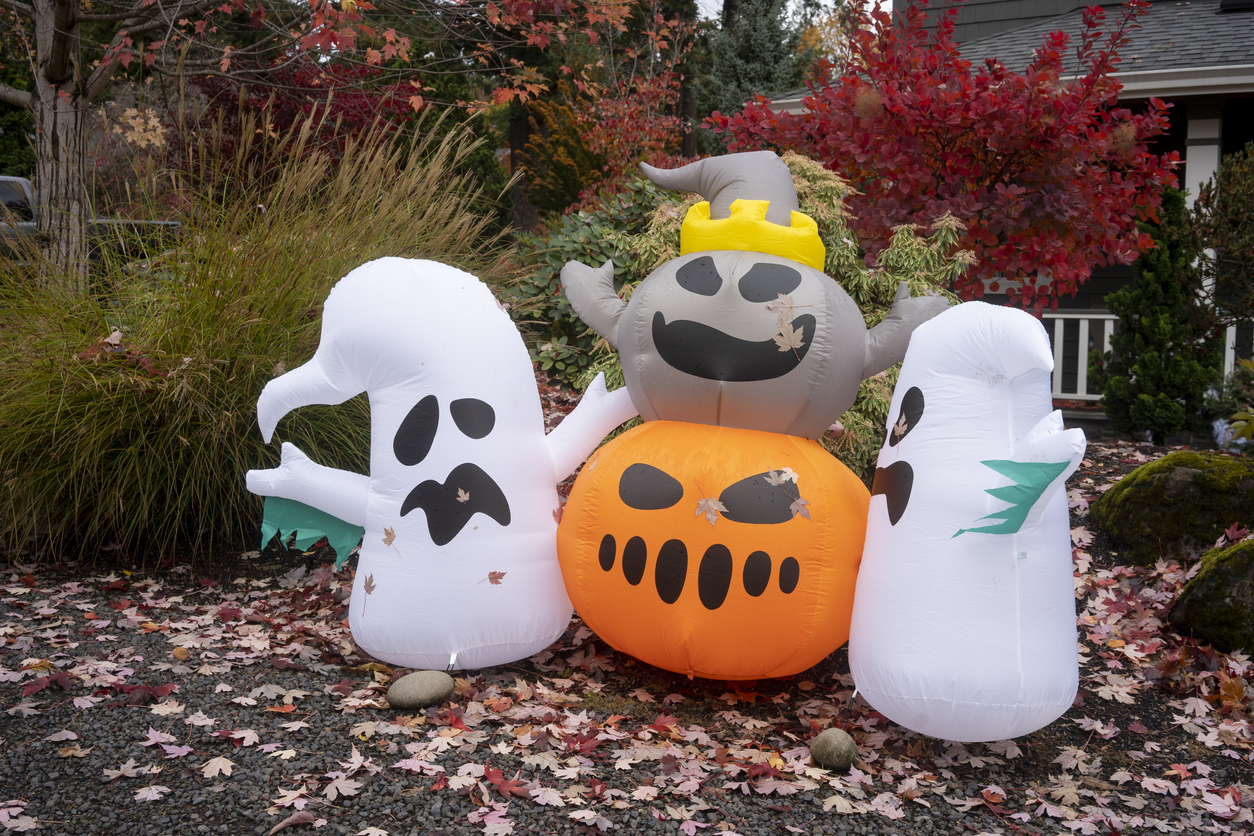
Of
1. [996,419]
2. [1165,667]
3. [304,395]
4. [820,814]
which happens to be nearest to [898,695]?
[820,814]

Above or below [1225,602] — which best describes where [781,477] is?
above

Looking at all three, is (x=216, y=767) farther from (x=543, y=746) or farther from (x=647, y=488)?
(x=647, y=488)

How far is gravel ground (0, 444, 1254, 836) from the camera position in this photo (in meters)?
2.28

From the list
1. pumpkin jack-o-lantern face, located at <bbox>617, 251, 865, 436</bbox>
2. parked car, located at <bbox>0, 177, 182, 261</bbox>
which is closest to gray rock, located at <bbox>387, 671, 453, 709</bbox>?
pumpkin jack-o-lantern face, located at <bbox>617, 251, 865, 436</bbox>

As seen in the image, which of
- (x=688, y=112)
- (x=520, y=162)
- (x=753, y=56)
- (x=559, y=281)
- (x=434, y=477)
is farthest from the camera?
(x=688, y=112)

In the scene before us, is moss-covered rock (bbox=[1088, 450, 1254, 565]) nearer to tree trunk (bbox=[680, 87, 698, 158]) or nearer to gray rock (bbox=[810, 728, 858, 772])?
gray rock (bbox=[810, 728, 858, 772])

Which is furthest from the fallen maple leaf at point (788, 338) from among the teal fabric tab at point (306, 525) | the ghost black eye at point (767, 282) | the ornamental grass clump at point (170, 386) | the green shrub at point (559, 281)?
the green shrub at point (559, 281)

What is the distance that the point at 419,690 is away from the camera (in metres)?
2.81

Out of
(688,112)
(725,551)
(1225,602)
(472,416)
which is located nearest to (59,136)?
(472,416)

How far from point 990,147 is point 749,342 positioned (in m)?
2.54

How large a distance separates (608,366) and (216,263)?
190cm

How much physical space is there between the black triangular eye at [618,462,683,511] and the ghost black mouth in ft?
1.11

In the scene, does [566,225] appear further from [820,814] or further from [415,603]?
[820,814]

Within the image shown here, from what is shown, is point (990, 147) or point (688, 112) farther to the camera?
point (688, 112)
